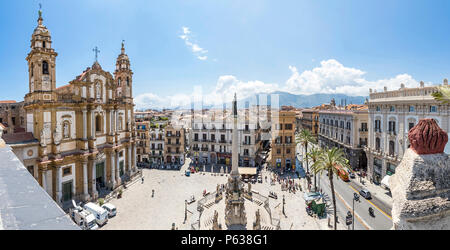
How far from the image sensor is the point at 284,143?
1598 inches

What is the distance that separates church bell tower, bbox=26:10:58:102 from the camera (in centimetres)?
2261

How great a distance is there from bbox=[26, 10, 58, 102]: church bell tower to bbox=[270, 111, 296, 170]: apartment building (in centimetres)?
3317

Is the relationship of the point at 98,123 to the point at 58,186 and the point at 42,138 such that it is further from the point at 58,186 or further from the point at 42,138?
the point at 58,186

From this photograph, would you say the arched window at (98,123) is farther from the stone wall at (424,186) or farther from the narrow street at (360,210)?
Answer: the stone wall at (424,186)

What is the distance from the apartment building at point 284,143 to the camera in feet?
133

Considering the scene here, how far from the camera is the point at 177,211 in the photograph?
23.7 metres

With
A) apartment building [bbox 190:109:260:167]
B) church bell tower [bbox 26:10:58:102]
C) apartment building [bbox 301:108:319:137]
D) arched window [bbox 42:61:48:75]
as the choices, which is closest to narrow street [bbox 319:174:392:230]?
apartment building [bbox 190:109:260:167]

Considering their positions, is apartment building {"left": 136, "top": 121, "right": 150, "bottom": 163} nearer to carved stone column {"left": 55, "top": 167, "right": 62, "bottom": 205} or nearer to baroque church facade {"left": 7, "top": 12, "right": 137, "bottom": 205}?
baroque church facade {"left": 7, "top": 12, "right": 137, "bottom": 205}

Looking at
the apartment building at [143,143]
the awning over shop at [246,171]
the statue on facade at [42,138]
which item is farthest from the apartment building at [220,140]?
the statue on facade at [42,138]

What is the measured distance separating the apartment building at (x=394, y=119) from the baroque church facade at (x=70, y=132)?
123ft

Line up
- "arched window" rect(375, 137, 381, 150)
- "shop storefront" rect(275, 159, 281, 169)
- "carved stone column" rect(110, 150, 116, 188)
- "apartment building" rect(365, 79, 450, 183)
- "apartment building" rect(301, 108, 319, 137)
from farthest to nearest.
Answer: "apartment building" rect(301, 108, 319, 137)
"shop storefront" rect(275, 159, 281, 169)
"arched window" rect(375, 137, 381, 150)
"carved stone column" rect(110, 150, 116, 188)
"apartment building" rect(365, 79, 450, 183)
